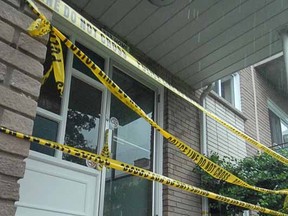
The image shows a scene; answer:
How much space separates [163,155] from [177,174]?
335 millimetres

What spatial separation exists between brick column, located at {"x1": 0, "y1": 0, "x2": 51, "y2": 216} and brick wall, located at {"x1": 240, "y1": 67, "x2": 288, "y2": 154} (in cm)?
622

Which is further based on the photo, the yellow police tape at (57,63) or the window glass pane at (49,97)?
the window glass pane at (49,97)

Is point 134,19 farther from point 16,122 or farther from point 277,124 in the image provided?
point 277,124

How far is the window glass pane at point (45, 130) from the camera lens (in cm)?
374

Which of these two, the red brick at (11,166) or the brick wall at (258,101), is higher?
the brick wall at (258,101)

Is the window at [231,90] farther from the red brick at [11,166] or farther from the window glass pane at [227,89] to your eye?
the red brick at [11,166]

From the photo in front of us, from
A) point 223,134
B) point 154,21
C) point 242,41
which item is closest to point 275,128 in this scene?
point 223,134

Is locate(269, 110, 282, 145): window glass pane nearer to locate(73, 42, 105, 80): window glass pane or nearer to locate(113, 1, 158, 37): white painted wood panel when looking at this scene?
locate(113, 1, 158, 37): white painted wood panel

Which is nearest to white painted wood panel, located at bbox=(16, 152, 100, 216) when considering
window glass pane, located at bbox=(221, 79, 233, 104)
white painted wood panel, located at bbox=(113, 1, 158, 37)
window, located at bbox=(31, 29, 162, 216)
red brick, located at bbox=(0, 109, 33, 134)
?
window, located at bbox=(31, 29, 162, 216)

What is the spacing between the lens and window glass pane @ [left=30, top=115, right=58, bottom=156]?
3743 millimetres

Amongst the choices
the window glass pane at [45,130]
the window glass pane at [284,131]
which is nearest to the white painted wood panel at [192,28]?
the window glass pane at [45,130]

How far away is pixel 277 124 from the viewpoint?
10250 millimetres

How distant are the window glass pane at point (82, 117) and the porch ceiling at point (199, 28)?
3.26 ft

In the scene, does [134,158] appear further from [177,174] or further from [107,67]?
[107,67]
